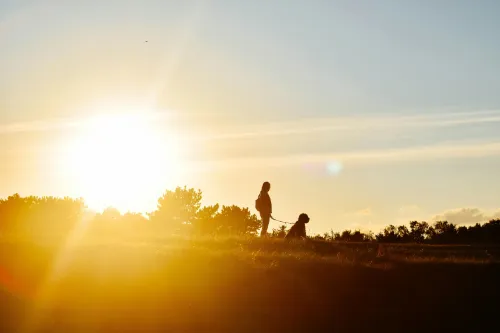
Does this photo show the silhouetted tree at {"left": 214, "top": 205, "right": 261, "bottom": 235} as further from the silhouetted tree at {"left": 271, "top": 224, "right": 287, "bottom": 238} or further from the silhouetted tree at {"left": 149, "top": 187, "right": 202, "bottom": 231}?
the silhouetted tree at {"left": 271, "top": 224, "right": 287, "bottom": 238}

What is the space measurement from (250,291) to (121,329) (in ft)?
11.4

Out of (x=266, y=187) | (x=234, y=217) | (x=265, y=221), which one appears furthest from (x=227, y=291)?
(x=234, y=217)

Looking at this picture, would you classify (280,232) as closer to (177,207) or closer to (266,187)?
(266,187)

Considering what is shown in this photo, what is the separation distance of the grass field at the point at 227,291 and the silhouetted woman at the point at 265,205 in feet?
27.6

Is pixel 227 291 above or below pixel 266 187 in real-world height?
below

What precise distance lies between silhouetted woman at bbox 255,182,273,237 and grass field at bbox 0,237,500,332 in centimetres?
842

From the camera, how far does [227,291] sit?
15695 millimetres

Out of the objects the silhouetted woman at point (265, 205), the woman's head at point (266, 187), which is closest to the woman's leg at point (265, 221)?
the silhouetted woman at point (265, 205)

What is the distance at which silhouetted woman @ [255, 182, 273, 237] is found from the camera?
27.3 meters

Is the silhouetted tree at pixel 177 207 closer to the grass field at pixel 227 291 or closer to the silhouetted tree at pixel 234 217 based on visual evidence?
the silhouetted tree at pixel 234 217

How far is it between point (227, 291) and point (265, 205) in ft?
38.6

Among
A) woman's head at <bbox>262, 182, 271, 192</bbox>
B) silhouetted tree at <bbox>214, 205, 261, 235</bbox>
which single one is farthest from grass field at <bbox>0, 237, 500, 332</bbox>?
silhouetted tree at <bbox>214, 205, 261, 235</bbox>

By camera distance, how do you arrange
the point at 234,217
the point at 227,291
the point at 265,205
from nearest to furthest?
1. the point at 227,291
2. the point at 265,205
3. the point at 234,217

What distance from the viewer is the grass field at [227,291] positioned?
1461 cm
